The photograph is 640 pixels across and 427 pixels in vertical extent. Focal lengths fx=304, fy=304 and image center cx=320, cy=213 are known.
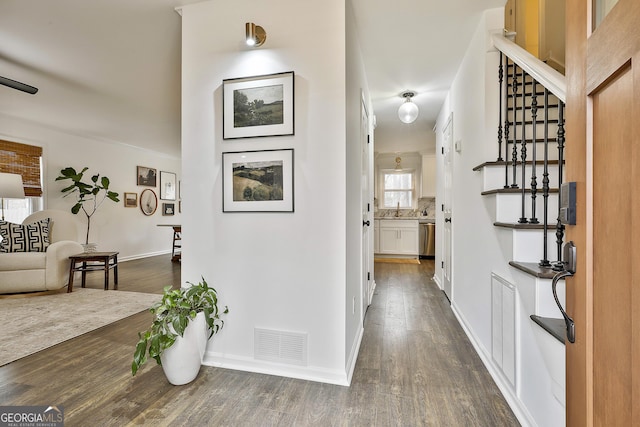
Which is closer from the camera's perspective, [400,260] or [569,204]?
[569,204]

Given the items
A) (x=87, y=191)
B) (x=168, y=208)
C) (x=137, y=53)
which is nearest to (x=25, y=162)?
(x=87, y=191)

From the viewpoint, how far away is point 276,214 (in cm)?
202

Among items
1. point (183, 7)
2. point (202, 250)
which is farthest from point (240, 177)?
point (183, 7)

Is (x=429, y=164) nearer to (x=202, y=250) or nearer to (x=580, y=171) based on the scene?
(x=202, y=250)

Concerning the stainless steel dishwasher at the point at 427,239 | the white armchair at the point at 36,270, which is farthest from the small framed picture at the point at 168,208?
the stainless steel dishwasher at the point at 427,239

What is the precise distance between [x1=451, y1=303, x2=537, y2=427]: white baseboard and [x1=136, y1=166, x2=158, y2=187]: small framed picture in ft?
24.0

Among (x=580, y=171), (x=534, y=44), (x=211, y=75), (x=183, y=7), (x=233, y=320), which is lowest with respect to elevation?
(x=233, y=320)

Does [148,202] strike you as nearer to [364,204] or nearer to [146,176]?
[146,176]

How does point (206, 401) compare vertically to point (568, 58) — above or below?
below

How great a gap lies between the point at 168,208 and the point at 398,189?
19.8 feet

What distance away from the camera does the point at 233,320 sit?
2.11 m

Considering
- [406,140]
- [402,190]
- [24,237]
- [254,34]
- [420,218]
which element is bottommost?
[24,237]

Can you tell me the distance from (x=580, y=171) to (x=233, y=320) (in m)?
2.02

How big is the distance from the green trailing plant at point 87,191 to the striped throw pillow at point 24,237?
130cm
